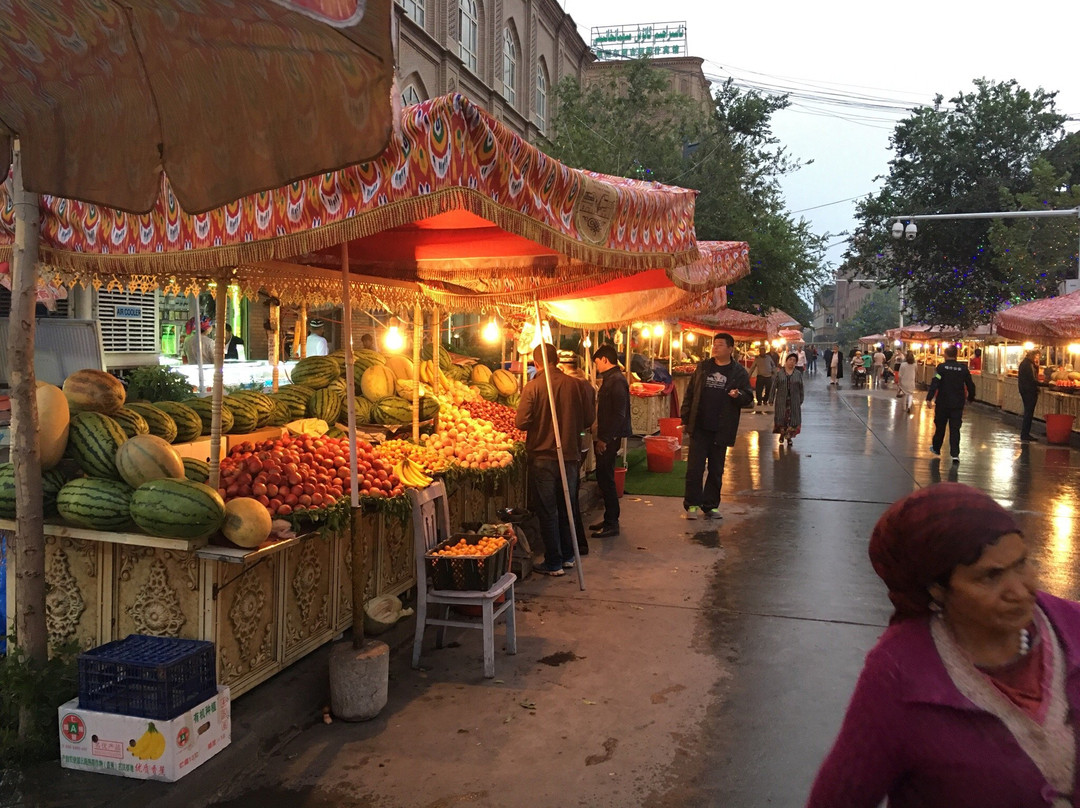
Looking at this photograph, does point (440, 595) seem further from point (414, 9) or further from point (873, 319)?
point (873, 319)

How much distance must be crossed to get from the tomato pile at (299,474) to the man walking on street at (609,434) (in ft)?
11.9

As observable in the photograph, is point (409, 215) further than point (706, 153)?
No

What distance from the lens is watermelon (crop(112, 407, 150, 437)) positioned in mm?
4996

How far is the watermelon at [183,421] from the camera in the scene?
570 centimetres

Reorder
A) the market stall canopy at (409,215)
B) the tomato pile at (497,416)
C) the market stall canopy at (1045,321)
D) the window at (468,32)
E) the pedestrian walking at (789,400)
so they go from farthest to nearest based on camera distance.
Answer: the window at (468,32) < the pedestrian walking at (789,400) < the market stall canopy at (1045,321) < the tomato pile at (497,416) < the market stall canopy at (409,215)

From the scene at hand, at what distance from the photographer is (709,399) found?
975 centimetres

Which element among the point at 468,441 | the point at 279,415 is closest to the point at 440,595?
the point at 279,415

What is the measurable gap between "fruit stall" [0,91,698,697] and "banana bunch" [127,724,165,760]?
2.13ft

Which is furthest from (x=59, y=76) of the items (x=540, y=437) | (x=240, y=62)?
(x=540, y=437)

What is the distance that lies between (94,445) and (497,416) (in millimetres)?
5040

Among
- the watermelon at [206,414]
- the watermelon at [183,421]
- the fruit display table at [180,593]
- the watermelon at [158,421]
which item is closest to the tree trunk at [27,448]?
the fruit display table at [180,593]

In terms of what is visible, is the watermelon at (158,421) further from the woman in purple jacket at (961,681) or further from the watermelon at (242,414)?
the woman in purple jacket at (961,681)

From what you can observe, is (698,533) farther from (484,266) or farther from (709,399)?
(484,266)

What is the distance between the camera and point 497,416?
30.3 ft
